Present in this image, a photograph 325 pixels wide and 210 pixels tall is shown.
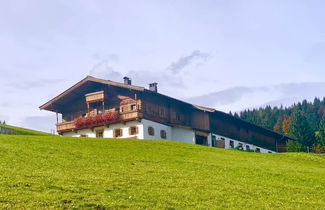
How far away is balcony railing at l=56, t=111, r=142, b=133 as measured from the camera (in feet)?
189

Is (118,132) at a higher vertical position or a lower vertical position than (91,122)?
lower

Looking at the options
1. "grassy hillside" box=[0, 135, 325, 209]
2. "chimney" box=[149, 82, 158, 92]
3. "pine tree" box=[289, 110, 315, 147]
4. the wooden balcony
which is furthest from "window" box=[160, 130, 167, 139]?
"pine tree" box=[289, 110, 315, 147]

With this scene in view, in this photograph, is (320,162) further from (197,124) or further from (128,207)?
(128,207)

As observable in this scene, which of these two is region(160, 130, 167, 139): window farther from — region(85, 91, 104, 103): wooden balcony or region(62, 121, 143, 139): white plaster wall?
region(85, 91, 104, 103): wooden balcony

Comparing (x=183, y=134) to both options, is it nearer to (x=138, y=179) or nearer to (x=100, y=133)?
(x=100, y=133)

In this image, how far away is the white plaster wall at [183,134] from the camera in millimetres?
61500

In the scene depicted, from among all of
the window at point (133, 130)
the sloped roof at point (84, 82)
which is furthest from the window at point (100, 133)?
the sloped roof at point (84, 82)

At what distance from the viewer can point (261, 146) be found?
256ft

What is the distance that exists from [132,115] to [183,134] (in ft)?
25.5

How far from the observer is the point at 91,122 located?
60.7m

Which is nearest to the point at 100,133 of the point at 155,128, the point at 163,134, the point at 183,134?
A: the point at 155,128

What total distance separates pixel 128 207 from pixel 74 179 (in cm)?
516

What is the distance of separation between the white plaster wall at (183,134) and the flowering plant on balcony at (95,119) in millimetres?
7866

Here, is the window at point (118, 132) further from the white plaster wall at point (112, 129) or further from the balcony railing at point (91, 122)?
the balcony railing at point (91, 122)
